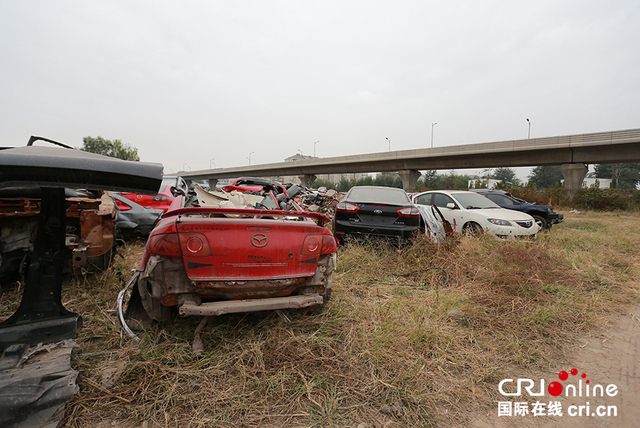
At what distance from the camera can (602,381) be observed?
7.34 feet

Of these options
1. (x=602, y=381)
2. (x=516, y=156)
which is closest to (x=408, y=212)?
(x=602, y=381)

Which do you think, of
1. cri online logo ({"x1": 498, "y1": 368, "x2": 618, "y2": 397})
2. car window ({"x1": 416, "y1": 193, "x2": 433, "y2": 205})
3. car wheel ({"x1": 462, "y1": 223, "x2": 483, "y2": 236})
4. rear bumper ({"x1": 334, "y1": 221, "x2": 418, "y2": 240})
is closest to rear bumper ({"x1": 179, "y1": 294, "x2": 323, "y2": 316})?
cri online logo ({"x1": 498, "y1": 368, "x2": 618, "y2": 397})

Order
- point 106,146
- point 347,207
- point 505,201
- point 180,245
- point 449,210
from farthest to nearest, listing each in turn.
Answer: point 106,146 < point 505,201 < point 449,210 < point 347,207 < point 180,245

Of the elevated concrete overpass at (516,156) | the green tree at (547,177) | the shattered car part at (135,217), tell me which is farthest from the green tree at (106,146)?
the green tree at (547,177)

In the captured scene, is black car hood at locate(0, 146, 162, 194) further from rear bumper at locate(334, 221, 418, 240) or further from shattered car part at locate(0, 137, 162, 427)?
rear bumper at locate(334, 221, 418, 240)

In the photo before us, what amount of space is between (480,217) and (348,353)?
233 inches

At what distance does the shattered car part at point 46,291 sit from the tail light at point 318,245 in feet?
3.81

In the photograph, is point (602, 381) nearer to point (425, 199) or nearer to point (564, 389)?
point (564, 389)

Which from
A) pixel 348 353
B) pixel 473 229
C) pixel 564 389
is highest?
pixel 473 229

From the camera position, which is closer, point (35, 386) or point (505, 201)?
point (35, 386)

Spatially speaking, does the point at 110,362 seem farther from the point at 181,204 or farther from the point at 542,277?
the point at 542,277

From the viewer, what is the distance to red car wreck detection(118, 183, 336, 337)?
207cm

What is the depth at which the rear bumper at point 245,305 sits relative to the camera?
6.74ft

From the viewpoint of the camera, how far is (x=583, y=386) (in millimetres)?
2197
